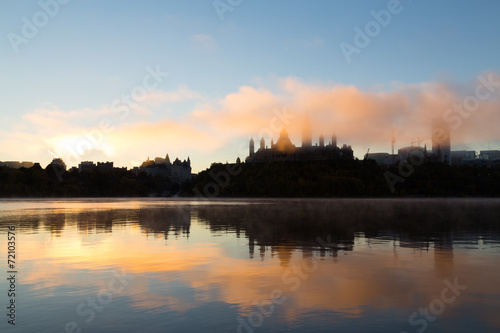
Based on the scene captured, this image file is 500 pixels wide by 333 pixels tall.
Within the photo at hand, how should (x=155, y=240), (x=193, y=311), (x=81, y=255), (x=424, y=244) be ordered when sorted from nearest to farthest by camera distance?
(x=193, y=311) → (x=81, y=255) → (x=424, y=244) → (x=155, y=240)

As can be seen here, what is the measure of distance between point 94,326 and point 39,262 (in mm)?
14087

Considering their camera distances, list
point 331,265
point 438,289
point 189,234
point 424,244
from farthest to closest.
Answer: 1. point 189,234
2. point 424,244
3. point 331,265
4. point 438,289

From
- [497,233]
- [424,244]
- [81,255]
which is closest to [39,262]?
[81,255]

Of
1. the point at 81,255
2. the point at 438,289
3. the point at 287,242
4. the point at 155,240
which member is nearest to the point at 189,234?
the point at 155,240

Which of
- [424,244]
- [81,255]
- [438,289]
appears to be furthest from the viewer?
[424,244]

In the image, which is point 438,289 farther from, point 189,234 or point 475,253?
point 189,234

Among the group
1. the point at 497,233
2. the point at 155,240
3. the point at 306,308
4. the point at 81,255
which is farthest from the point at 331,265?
the point at 497,233

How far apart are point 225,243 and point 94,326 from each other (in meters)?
21.9

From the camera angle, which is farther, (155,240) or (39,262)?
(155,240)

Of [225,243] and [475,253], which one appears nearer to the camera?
[475,253]

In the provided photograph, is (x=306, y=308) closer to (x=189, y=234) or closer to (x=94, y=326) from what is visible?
(x=94, y=326)

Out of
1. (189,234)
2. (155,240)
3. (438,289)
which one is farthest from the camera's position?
(189,234)

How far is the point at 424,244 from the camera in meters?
34.8

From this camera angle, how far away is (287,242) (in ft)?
118
